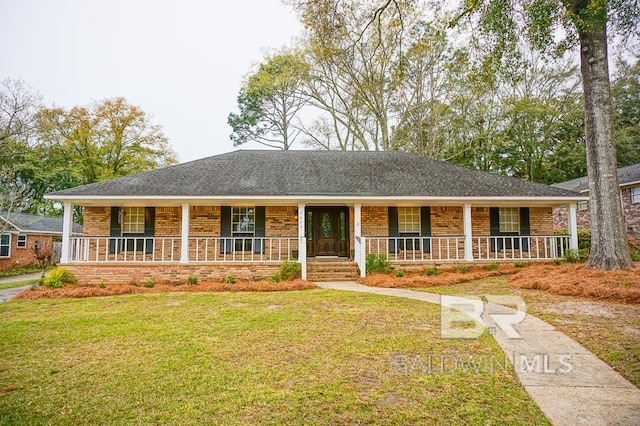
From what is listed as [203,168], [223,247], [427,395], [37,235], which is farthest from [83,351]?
[37,235]

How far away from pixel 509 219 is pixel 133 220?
1413 centimetres

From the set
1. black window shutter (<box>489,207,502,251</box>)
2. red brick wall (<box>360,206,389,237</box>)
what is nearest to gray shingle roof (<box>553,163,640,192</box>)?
black window shutter (<box>489,207,502,251</box>)

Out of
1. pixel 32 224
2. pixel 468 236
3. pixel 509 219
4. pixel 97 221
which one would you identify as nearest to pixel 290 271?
pixel 468 236

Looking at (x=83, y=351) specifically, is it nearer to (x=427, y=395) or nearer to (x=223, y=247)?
(x=427, y=395)

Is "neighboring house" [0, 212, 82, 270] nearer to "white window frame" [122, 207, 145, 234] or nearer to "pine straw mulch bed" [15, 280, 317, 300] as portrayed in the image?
"white window frame" [122, 207, 145, 234]

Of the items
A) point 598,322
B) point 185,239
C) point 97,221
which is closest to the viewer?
point 598,322

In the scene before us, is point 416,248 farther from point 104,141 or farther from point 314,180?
point 104,141

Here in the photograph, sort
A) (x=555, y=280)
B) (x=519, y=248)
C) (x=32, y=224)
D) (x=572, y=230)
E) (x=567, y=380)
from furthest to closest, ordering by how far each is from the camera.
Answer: (x=32, y=224) < (x=519, y=248) < (x=572, y=230) < (x=555, y=280) < (x=567, y=380)

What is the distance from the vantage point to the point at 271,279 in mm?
10523

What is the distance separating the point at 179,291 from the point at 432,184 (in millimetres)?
9171

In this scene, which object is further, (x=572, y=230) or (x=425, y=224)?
(x=425, y=224)

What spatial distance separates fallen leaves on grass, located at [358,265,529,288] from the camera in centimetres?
955

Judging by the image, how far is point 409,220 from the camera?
1291 centimetres

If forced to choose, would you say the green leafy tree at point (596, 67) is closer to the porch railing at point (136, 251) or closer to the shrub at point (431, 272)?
the shrub at point (431, 272)
